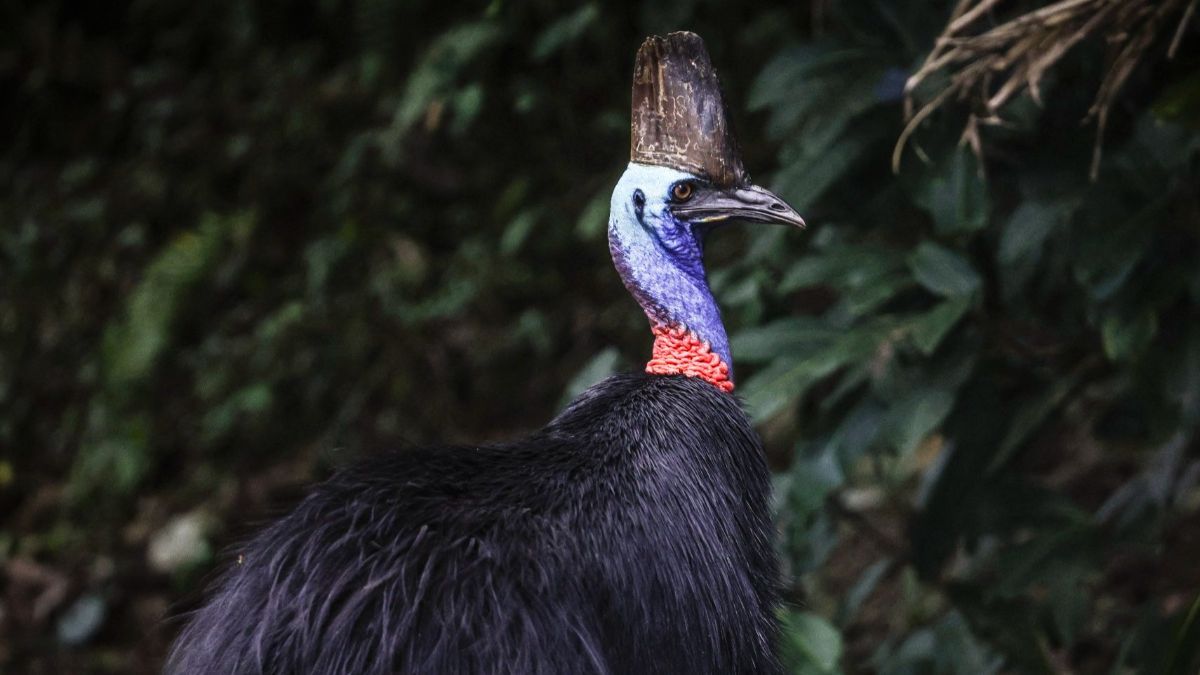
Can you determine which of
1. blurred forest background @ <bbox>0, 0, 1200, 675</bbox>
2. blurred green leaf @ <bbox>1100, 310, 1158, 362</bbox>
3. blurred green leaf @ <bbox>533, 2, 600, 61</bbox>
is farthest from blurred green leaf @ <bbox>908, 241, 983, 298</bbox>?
blurred green leaf @ <bbox>533, 2, 600, 61</bbox>

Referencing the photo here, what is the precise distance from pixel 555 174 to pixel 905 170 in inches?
78.1

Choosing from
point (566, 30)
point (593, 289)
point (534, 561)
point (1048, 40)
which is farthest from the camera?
point (593, 289)

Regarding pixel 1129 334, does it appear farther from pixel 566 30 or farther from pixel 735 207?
pixel 566 30

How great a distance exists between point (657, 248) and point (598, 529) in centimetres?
44

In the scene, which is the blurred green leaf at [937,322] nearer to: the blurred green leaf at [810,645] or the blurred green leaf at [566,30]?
the blurred green leaf at [810,645]

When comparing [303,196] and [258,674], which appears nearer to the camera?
[258,674]

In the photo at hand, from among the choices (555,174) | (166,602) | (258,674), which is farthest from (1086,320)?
(166,602)

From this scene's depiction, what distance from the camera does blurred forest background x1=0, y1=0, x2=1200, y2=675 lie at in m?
2.41

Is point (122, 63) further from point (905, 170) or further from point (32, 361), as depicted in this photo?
point (905, 170)

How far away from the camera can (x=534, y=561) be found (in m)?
1.62

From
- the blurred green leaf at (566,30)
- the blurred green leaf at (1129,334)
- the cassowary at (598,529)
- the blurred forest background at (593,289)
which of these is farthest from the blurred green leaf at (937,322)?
the blurred green leaf at (566,30)

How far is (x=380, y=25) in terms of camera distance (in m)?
4.08

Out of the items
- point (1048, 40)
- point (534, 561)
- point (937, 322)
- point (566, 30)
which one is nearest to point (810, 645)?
point (937, 322)

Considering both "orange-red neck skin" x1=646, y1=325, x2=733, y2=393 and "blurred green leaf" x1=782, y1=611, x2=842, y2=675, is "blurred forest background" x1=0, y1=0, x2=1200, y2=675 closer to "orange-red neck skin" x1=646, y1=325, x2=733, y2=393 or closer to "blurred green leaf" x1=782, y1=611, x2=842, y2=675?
"blurred green leaf" x1=782, y1=611, x2=842, y2=675
